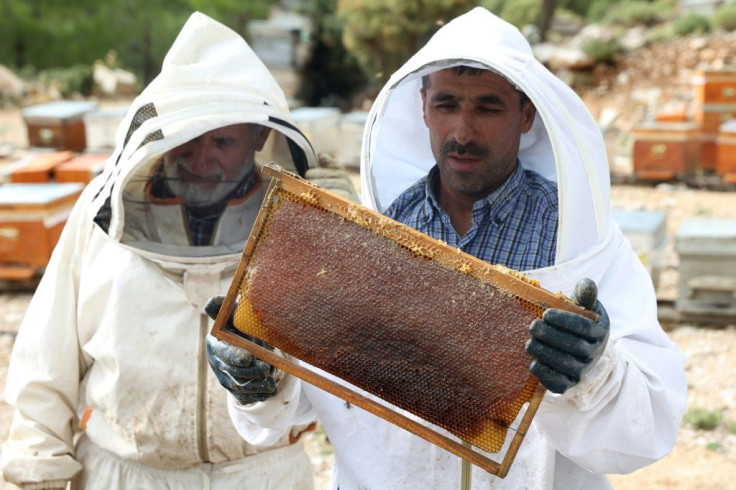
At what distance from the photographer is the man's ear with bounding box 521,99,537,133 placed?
2.51 meters

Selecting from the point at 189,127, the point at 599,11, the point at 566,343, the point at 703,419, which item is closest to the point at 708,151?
the point at 703,419

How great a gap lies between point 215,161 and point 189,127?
34cm

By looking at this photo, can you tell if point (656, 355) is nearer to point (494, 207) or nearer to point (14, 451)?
point (494, 207)

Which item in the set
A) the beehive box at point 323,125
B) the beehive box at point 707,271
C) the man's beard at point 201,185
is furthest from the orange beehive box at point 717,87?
the man's beard at point 201,185

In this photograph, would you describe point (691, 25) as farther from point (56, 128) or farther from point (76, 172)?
point (76, 172)

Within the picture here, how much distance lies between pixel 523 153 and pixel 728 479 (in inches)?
125

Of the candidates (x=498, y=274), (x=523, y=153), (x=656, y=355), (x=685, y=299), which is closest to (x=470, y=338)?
(x=498, y=274)

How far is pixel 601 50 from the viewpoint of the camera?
2095 centimetres

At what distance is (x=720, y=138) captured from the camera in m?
11.9

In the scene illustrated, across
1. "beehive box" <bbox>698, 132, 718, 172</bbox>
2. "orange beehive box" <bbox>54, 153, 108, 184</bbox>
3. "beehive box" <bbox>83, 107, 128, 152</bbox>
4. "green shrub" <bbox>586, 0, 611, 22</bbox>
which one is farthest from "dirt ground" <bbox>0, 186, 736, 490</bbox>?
"green shrub" <bbox>586, 0, 611, 22</bbox>

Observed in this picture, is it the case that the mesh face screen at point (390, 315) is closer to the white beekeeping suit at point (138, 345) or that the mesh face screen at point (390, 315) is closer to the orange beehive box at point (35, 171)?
the white beekeeping suit at point (138, 345)

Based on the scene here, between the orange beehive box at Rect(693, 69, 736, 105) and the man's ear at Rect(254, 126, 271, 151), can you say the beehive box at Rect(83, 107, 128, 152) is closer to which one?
the orange beehive box at Rect(693, 69, 736, 105)

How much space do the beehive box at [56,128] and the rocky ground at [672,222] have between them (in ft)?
3.81

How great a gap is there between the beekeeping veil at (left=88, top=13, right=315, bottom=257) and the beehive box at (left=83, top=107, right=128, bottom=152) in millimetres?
10535
